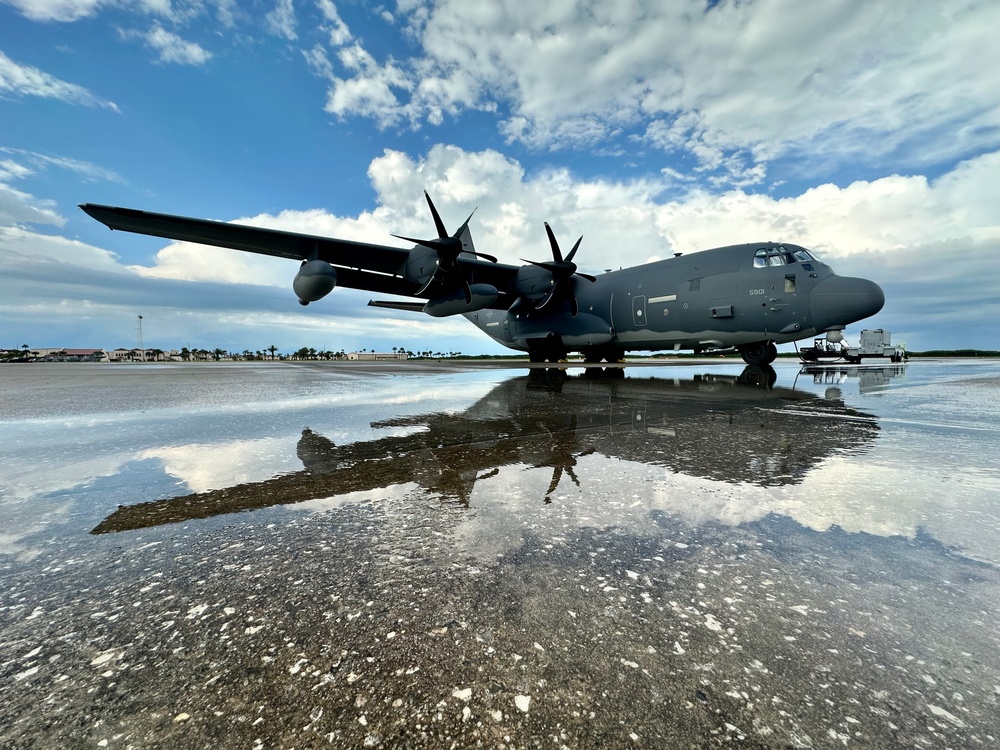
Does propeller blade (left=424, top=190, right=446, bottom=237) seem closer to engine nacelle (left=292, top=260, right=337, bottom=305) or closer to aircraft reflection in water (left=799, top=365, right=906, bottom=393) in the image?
engine nacelle (left=292, top=260, right=337, bottom=305)

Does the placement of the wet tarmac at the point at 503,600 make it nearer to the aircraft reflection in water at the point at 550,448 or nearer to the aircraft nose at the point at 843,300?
the aircraft reflection in water at the point at 550,448

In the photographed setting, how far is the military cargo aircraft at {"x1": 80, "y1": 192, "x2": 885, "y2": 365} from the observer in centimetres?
1148

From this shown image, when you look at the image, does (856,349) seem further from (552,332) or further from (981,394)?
(981,394)

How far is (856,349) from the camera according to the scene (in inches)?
1148

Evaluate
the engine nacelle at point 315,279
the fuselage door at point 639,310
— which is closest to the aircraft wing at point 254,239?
the engine nacelle at point 315,279

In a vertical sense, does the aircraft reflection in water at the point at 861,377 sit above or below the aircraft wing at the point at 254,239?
below

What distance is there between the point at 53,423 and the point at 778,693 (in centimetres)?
698

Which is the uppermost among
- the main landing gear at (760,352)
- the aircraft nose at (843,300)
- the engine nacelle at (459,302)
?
the engine nacelle at (459,302)

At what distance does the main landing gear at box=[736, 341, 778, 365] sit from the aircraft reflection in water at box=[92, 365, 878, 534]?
30.0 ft

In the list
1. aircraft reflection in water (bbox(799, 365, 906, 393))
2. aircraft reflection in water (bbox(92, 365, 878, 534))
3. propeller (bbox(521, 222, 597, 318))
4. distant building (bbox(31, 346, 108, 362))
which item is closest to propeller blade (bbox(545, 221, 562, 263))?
propeller (bbox(521, 222, 597, 318))

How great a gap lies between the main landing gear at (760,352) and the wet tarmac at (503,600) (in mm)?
12527

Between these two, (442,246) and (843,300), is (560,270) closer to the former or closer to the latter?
(442,246)

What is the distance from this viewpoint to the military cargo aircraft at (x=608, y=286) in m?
11.5

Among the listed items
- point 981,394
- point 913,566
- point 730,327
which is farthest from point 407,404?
point 730,327
